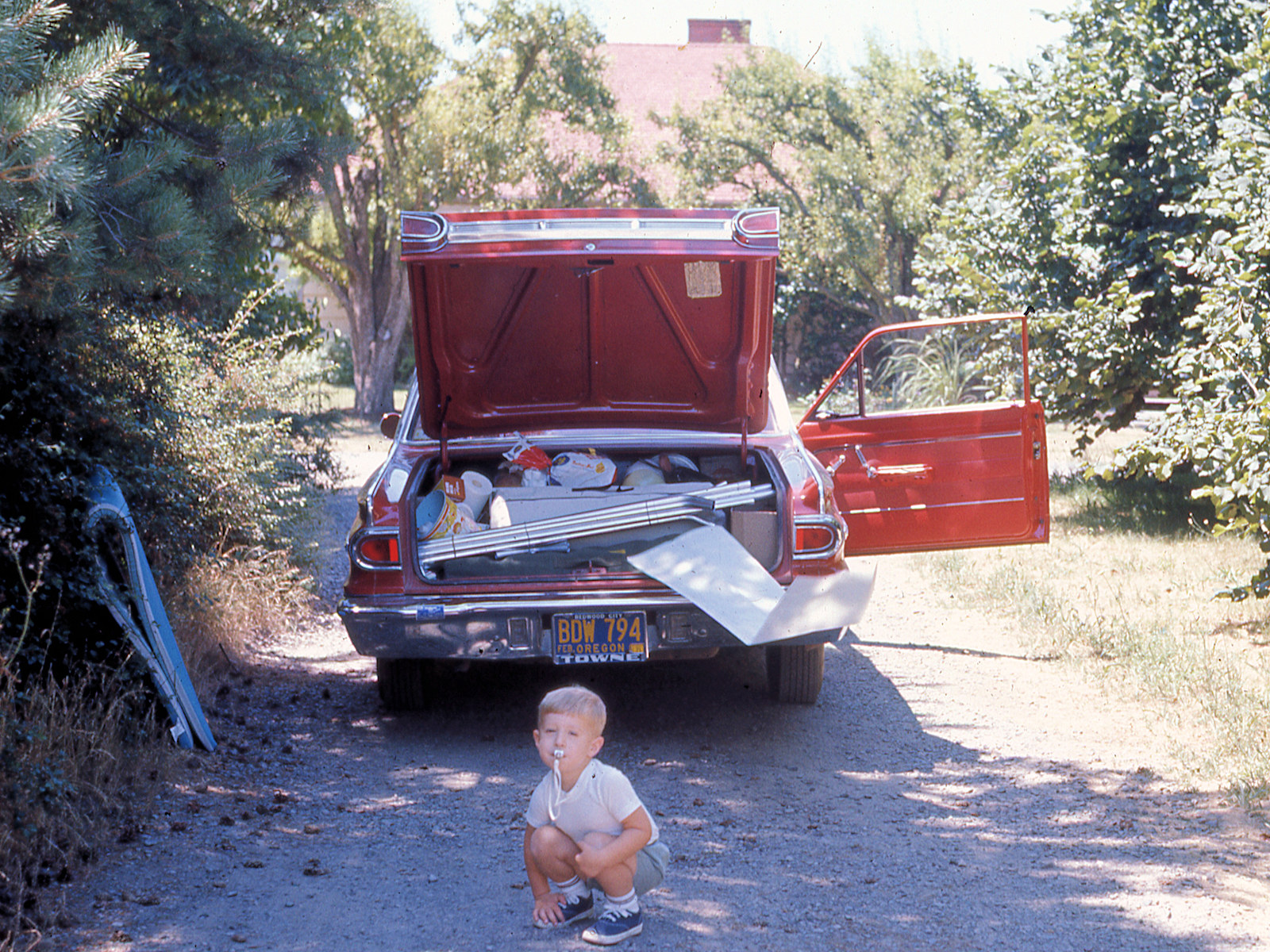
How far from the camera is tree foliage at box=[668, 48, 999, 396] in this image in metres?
21.9

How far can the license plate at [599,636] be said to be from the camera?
17.1 feet

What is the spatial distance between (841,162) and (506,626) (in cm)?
1887

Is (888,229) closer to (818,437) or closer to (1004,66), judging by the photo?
(1004,66)

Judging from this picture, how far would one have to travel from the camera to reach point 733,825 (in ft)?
14.9

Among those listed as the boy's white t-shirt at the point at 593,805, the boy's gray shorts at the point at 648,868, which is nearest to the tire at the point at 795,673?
the boy's gray shorts at the point at 648,868

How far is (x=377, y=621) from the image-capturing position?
17.1 ft

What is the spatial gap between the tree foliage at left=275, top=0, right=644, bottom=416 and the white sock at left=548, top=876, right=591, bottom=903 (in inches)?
714

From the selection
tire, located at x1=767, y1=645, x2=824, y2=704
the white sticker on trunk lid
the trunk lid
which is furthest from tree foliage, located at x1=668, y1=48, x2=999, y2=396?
tire, located at x1=767, y1=645, x2=824, y2=704

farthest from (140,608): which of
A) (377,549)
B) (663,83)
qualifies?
(663,83)

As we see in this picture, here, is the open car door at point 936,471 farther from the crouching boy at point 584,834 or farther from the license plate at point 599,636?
the crouching boy at point 584,834

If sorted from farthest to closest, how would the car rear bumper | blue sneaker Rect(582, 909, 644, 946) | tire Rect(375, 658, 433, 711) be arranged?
1. tire Rect(375, 658, 433, 711)
2. the car rear bumper
3. blue sneaker Rect(582, 909, 644, 946)

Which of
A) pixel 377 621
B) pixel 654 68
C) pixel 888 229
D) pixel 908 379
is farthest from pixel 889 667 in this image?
pixel 654 68

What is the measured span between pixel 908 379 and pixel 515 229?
15054 millimetres

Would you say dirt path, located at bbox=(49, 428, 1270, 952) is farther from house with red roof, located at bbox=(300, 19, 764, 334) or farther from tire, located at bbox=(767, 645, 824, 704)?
house with red roof, located at bbox=(300, 19, 764, 334)
